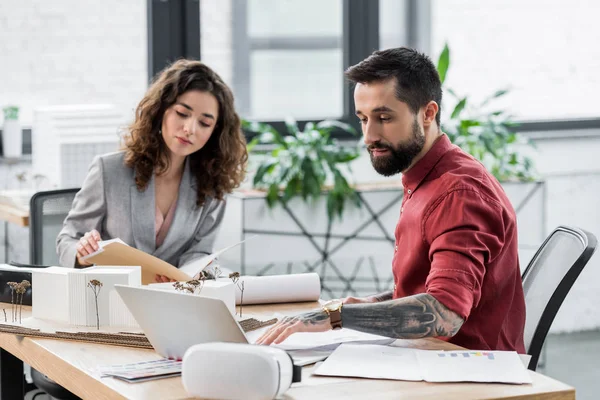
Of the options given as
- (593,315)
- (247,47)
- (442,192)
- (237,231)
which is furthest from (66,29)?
(593,315)

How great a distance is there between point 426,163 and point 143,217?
3.46 feet

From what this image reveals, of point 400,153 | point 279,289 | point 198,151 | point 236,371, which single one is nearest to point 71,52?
point 198,151

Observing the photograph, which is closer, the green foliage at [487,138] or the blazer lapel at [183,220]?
the blazer lapel at [183,220]

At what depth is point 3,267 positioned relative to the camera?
7.17 ft

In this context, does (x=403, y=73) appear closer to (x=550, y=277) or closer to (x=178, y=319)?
→ (x=550, y=277)

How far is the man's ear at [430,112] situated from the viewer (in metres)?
2.07

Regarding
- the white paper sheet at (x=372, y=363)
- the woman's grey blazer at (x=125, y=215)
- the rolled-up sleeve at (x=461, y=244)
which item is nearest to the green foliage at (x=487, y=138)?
the woman's grey blazer at (x=125, y=215)

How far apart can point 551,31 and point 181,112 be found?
2732 mm

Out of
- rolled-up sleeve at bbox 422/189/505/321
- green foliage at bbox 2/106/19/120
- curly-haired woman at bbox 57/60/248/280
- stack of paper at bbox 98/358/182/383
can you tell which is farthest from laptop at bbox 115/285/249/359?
green foliage at bbox 2/106/19/120

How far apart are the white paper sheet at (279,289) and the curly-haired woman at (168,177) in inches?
23.9

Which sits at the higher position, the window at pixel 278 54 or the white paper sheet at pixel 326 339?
the window at pixel 278 54

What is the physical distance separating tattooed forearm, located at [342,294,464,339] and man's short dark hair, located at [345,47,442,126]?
483 millimetres

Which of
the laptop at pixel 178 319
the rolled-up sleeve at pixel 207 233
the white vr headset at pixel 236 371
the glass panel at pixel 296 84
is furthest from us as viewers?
the glass panel at pixel 296 84

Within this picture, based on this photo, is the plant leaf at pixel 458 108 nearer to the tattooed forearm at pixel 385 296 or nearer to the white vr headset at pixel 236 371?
the tattooed forearm at pixel 385 296
